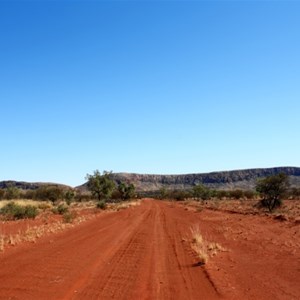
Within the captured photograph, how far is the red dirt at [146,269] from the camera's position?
994 centimetres

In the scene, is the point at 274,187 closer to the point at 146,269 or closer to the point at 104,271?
the point at 146,269

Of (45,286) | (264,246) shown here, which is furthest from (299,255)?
(45,286)

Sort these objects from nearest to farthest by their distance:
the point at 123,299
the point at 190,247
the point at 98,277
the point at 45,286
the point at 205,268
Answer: the point at 123,299
the point at 45,286
the point at 98,277
the point at 205,268
the point at 190,247

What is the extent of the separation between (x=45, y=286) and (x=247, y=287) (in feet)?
16.8

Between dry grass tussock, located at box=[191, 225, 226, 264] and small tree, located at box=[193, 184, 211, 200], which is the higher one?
small tree, located at box=[193, 184, 211, 200]

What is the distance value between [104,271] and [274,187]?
3652 centimetres

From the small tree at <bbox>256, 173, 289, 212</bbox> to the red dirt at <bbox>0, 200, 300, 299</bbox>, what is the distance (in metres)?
26.1

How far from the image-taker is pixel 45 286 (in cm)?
1053

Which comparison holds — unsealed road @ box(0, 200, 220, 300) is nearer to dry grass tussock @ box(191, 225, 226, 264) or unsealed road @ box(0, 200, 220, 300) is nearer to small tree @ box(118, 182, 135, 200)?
dry grass tussock @ box(191, 225, 226, 264)

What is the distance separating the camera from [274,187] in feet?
149

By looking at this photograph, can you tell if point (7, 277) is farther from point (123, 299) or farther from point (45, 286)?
point (123, 299)

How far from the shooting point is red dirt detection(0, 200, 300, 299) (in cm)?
994

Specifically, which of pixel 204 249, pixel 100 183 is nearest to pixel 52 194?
pixel 100 183

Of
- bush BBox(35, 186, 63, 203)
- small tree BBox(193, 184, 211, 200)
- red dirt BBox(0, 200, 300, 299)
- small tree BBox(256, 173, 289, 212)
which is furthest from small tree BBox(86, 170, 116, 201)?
red dirt BBox(0, 200, 300, 299)
